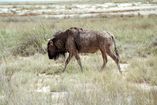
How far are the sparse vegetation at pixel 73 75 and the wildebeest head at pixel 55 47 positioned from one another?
0.51 metres

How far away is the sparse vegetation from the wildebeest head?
511 mm

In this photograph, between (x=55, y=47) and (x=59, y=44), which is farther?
(x=55, y=47)

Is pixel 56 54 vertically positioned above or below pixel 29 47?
above

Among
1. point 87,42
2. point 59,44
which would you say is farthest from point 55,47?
point 87,42

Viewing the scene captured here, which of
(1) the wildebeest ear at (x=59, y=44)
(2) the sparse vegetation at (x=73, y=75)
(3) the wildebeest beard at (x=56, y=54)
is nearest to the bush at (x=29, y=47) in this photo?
(2) the sparse vegetation at (x=73, y=75)

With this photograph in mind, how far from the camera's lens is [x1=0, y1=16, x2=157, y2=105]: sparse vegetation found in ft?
26.2

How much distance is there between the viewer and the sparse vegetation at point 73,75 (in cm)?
800

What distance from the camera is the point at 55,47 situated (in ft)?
49.7

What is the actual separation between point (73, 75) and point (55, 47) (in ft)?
6.61

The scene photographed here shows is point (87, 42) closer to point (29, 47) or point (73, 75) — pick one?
point (73, 75)

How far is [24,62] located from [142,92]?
8525mm

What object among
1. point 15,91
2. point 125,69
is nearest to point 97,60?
point 125,69

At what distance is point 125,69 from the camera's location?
595 inches

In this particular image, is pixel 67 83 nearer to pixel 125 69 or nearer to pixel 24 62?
pixel 125 69
